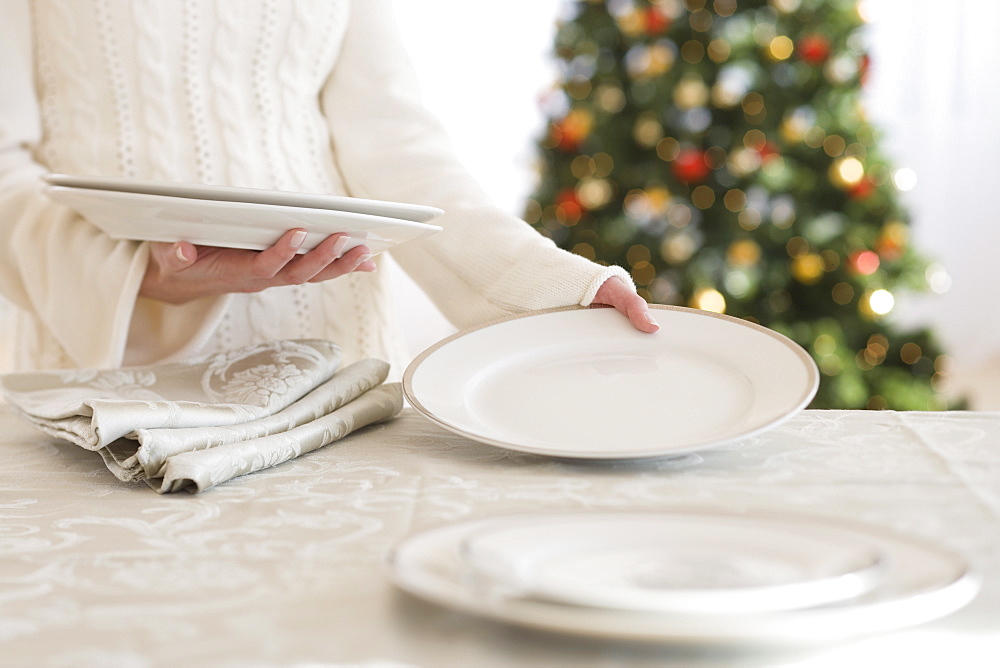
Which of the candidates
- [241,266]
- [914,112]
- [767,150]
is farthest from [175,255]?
[914,112]

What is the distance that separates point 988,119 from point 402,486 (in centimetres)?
440

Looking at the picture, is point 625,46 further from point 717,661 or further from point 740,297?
point 717,661

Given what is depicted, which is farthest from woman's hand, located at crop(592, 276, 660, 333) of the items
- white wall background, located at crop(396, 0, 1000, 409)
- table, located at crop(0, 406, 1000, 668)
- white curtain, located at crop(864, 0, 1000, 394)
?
white curtain, located at crop(864, 0, 1000, 394)

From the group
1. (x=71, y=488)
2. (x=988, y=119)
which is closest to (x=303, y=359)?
(x=71, y=488)

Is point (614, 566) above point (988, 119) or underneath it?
underneath

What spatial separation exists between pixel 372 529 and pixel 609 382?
30 centimetres

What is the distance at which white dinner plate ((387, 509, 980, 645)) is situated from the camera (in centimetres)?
34

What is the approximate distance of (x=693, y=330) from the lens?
831 millimetres

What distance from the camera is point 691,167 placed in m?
2.95

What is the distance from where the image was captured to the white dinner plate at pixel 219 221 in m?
0.71

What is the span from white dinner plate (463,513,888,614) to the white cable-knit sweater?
1.87ft

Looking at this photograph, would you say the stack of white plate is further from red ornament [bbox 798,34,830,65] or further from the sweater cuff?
red ornament [bbox 798,34,830,65]

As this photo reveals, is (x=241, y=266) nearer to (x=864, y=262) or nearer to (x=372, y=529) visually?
(x=372, y=529)

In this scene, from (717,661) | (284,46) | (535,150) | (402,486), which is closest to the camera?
(717,661)
